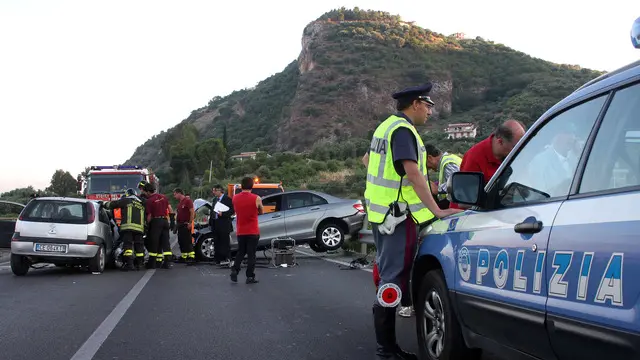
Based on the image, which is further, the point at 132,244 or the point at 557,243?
the point at 132,244

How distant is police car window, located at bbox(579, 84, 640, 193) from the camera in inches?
105

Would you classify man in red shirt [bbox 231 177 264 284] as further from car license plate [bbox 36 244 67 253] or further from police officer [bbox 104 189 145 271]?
car license plate [bbox 36 244 67 253]

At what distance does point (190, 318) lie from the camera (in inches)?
290

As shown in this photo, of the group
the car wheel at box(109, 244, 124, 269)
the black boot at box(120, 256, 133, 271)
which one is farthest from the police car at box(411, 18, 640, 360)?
the car wheel at box(109, 244, 124, 269)

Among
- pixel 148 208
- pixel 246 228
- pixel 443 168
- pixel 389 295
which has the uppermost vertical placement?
pixel 443 168

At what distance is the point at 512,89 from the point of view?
352ft

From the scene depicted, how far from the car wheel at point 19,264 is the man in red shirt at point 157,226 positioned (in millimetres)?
2455

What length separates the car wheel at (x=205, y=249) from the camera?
16250 mm

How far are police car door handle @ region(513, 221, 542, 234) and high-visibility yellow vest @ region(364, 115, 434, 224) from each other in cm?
159

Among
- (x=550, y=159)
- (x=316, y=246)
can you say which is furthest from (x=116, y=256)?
(x=550, y=159)

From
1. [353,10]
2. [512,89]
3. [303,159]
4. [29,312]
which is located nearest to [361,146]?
[303,159]

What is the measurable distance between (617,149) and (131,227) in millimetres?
12086

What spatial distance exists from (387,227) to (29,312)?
16.3 feet

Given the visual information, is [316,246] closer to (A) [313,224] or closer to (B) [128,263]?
(A) [313,224]
